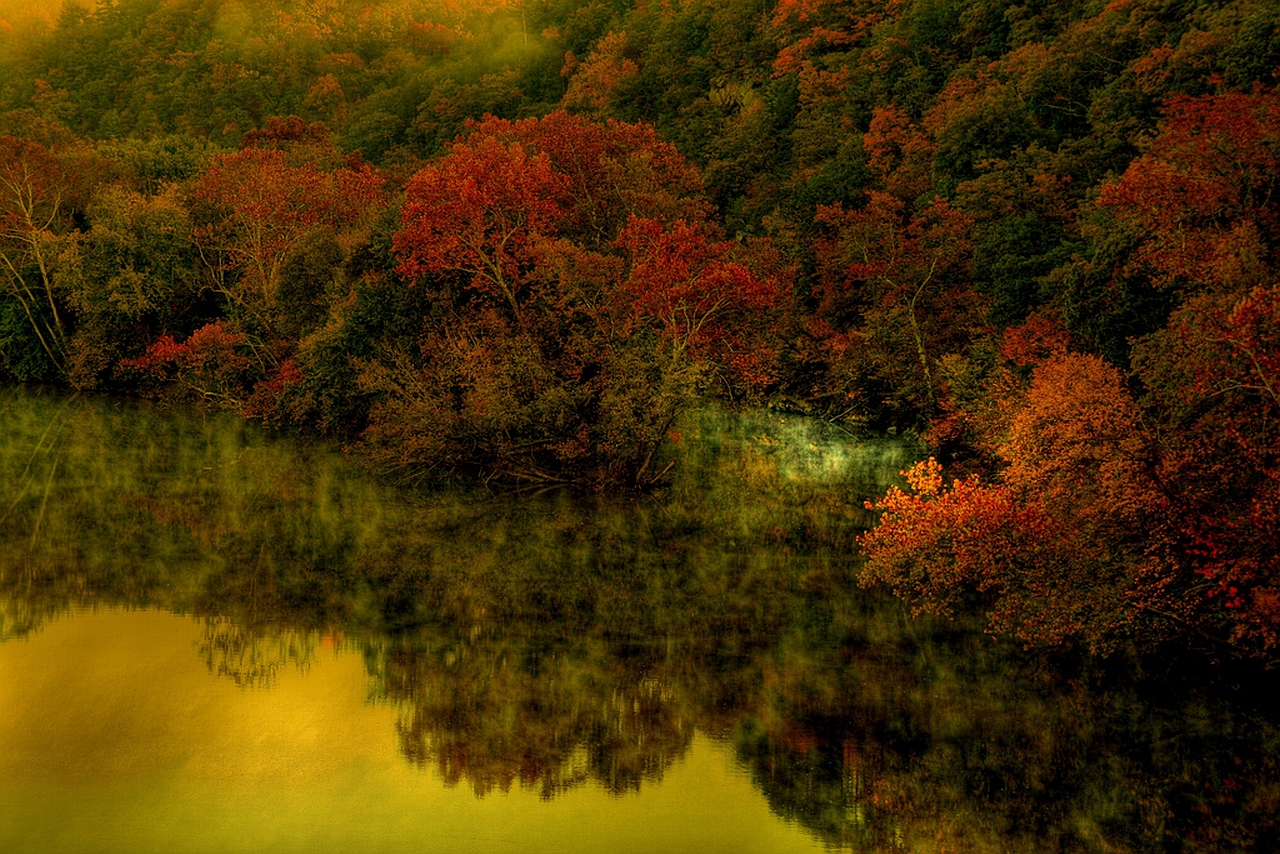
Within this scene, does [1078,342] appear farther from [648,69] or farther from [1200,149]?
[648,69]

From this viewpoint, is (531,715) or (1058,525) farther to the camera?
(1058,525)

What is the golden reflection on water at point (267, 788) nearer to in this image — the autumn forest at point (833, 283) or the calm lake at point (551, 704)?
the calm lake at point (551, 704)

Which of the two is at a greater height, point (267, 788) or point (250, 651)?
point (267, 788)

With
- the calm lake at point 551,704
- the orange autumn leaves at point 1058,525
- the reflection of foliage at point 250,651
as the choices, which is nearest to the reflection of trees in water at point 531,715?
the calm lake at point 551,704

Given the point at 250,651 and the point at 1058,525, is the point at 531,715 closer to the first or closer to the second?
the point at 250,651

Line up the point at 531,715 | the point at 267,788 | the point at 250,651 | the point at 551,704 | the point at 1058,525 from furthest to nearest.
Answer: the point at 250,651 → the point at 1058,525 → the point at 551,704 → the point at 531,715 → the point at 267,788

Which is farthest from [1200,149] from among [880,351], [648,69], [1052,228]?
[648,69]

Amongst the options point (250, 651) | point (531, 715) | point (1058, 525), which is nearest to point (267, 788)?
point (531, 715)

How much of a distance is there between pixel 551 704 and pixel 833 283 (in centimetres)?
2127

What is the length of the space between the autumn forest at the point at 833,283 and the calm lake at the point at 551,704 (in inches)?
78.6

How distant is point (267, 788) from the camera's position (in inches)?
508

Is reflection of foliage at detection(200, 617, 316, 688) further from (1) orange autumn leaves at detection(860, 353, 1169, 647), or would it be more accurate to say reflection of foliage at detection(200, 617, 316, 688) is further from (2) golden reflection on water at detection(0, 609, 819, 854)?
(1) orange autumn leaves at detection(860, 353, 1169, 647)

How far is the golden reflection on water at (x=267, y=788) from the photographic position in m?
12.0

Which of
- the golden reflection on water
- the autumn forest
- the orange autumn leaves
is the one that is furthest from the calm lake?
the autumn forest
